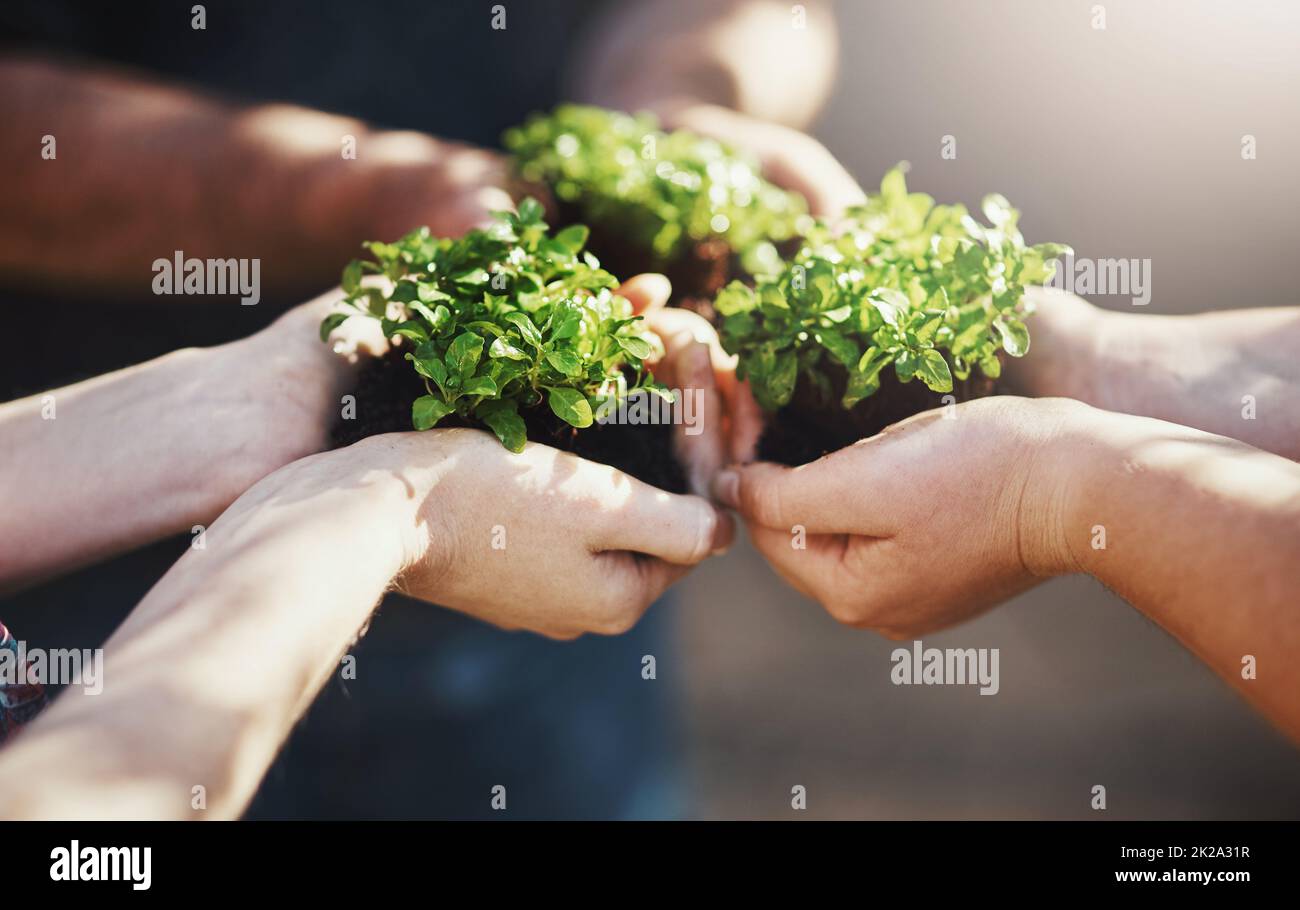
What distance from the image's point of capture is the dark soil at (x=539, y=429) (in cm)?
142

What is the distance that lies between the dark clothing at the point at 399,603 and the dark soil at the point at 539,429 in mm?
871

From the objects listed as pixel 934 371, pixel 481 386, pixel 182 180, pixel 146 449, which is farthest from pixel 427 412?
pixel 182 180

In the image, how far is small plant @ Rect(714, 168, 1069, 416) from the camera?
1.34 metres

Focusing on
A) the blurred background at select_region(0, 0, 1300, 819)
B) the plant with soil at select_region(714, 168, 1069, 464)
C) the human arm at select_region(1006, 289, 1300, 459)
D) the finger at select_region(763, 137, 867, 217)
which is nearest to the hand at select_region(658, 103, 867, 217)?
the finger at select_region(763, 137, 867, 217)

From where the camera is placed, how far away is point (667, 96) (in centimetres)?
246

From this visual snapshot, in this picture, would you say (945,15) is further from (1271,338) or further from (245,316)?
(245,316)

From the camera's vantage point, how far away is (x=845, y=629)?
346 centimetres

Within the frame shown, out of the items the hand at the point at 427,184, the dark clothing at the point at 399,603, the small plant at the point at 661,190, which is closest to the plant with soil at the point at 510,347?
the small plant at the point at 661,190

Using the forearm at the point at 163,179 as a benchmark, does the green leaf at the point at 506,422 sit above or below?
below

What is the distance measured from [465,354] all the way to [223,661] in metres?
0.52

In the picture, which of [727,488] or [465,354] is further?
[727,488]

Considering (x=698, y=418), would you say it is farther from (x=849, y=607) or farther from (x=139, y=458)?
(x=139, y=458)

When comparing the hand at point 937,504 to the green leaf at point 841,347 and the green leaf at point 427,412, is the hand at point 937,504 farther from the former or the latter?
the green leaf at point 427,412

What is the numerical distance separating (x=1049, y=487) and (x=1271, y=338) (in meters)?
0.63
